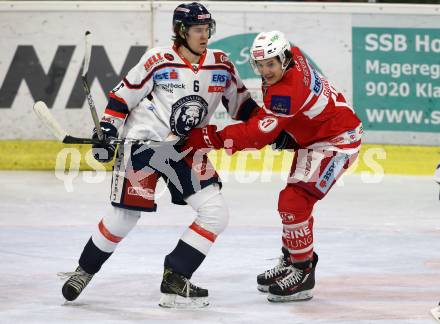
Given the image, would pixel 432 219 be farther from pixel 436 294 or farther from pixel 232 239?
pixel 436 294

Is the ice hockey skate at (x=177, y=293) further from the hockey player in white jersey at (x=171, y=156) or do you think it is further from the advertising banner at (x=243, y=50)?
the advertising banner at (x=243, y=50)

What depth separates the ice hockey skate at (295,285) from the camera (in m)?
5.46

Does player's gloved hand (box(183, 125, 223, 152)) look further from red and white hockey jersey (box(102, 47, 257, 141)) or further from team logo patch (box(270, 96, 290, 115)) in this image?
team logo patch (box(270, 96, 290, 115))

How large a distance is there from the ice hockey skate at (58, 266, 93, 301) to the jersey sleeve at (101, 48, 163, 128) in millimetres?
707

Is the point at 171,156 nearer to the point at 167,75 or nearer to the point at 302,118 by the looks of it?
the point at 167,75

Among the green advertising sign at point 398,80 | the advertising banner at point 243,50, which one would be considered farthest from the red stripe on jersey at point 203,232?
the green advertising sign at point 398,80

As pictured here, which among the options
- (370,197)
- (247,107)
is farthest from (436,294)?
(370,197)

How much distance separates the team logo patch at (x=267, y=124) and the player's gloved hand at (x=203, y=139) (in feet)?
0.64

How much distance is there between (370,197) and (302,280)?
2.89 m

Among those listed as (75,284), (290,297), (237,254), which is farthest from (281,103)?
(237,254)

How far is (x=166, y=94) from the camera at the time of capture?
5.37 metres

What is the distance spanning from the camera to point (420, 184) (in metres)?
8.78

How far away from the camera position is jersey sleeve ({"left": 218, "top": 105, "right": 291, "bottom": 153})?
528cm

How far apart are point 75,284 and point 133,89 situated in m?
0.93
